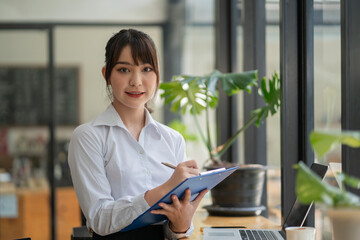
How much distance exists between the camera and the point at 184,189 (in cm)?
164

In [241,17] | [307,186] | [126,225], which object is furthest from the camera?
[241,17]

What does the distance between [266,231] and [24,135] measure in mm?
3925

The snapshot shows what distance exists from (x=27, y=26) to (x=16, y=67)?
1.40 ft

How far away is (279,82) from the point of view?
2602mm

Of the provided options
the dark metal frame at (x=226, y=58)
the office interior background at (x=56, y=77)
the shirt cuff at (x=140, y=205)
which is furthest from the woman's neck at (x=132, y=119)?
the office interior background at (x=56, y=77)

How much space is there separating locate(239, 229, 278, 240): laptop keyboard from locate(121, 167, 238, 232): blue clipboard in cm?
29

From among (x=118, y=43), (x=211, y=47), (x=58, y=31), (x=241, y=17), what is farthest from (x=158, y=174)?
(x=58, y=31)

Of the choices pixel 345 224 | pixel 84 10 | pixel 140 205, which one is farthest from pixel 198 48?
pixel 345 224

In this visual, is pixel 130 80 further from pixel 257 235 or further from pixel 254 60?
pixel 254 60

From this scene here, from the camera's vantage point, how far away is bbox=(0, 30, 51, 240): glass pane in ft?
17.7

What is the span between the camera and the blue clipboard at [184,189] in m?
1.59

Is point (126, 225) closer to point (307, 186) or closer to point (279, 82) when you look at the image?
point (307, 186)

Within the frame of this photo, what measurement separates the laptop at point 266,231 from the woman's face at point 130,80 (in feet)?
1.77

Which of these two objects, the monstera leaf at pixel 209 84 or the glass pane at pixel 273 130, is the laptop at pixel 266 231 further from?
the monstera leaf at pixel 209 84
